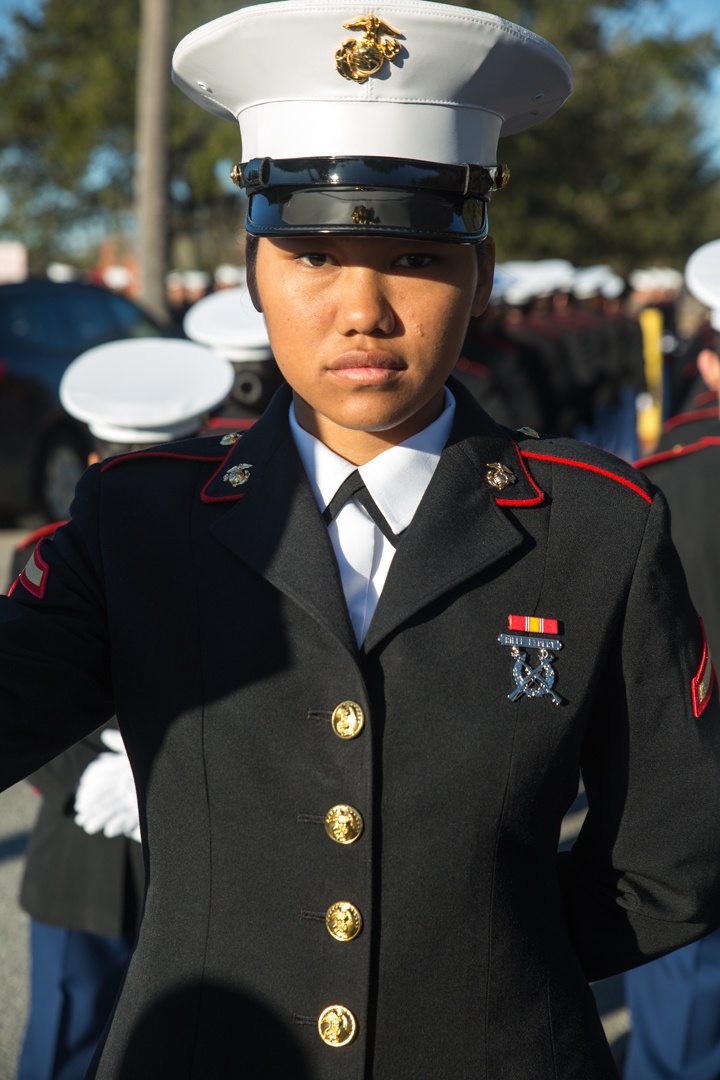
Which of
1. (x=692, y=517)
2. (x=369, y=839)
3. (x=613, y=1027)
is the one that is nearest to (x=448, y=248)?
(x=369, y=839)

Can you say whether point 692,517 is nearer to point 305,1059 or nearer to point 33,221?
point 305,1059

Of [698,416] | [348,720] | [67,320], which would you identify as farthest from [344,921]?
[67,320]

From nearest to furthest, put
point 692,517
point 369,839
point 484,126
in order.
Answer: point 369,839 < point 484,126 < point 692,517

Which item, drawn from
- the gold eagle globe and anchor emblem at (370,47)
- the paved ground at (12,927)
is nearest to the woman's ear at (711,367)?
the gold eagle globe and anchor emblem at (370,47)

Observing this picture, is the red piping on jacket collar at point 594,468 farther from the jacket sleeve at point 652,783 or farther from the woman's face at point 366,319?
the woman's face at point 366,319

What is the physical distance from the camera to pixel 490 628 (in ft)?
5.02

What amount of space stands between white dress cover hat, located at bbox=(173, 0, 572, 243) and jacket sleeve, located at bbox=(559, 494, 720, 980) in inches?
18.6

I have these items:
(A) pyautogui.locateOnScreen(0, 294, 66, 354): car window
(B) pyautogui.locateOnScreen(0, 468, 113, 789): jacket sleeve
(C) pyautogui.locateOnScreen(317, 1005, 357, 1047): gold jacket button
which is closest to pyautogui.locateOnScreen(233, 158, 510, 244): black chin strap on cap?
(B) pyautogui.locateOnScreen(0, 468, 113, 789): jacket sleeve

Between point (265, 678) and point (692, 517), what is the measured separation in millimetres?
1955

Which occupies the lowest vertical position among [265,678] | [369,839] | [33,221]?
[369,839]

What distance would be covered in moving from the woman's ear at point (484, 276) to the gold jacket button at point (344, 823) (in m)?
0.59

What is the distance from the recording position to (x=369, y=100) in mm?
1482

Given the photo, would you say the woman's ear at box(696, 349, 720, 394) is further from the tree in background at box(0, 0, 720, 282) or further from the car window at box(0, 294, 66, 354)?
the tree in background at box(0, 0, 720, 282)

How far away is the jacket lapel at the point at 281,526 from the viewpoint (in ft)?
4.93
